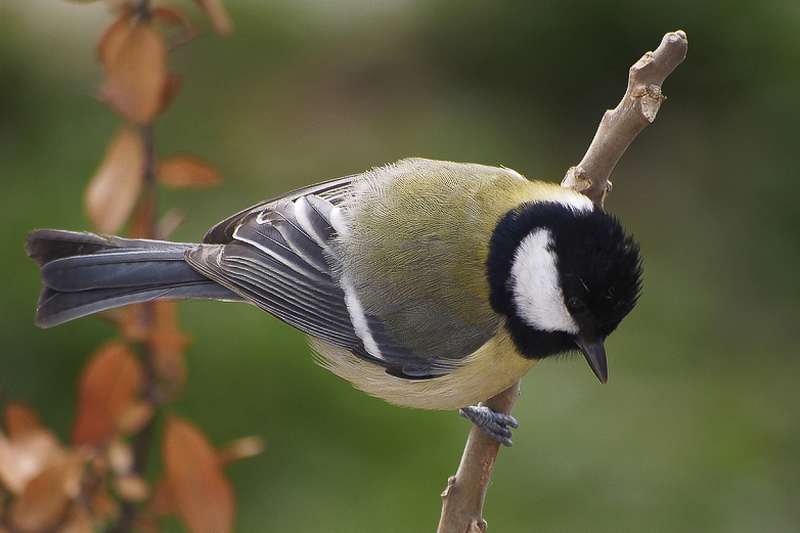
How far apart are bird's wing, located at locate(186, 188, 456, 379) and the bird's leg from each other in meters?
0.12

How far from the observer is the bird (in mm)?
1207

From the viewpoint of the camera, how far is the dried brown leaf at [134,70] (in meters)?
1.03

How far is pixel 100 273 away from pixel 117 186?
263 mm

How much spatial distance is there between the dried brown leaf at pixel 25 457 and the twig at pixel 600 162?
52 centimetres

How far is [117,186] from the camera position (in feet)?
3.56

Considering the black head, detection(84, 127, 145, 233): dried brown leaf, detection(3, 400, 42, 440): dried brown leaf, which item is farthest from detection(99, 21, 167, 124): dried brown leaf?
the black head

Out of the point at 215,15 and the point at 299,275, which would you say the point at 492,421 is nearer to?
the point at 299,275

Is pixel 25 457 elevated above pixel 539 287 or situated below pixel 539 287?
below

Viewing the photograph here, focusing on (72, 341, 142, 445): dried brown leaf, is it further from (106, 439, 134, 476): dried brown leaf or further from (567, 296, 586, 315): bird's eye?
(567, 296, 586, 315): bird's eye

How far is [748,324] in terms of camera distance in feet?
9.12

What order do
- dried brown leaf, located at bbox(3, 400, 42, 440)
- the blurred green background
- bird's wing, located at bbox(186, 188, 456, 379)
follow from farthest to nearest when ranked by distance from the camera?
1. the blurred green background
2. bird's wing, located at bbox(186, 188, 456, 379)
3. dried brown leaf, located at bbox(3, 400, 42, 440)

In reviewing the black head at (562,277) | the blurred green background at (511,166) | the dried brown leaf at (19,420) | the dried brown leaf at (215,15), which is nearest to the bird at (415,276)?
the black head at (562,277)

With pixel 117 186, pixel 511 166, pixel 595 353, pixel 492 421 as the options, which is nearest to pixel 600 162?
pixel 595 353

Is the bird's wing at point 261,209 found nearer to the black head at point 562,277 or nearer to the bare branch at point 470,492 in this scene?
the black head at point 562,277
